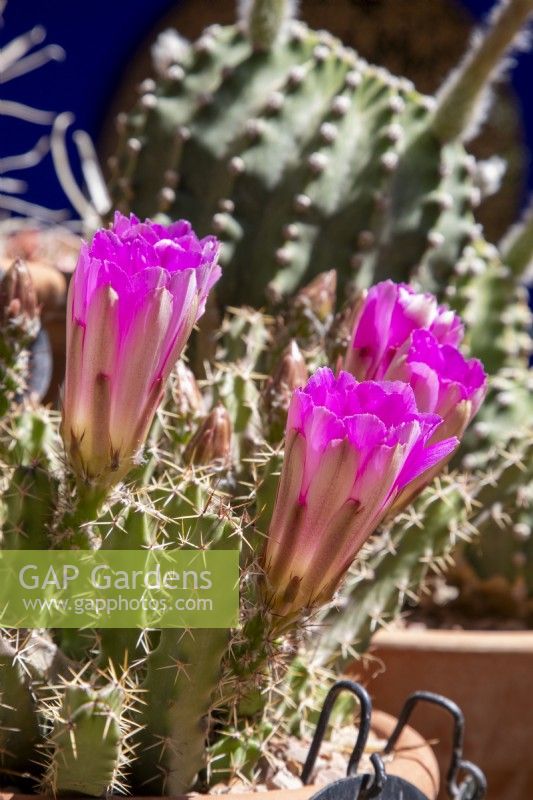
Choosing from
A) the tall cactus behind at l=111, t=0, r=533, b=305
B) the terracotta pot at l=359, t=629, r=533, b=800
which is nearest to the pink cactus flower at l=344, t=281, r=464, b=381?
the tall cactus behind at l=111, t=0, r=533, b=305

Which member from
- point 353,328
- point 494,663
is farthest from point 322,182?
point 494,663

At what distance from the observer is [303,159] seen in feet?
3.57

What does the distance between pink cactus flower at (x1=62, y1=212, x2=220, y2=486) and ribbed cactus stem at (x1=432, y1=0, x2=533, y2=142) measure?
555 mm

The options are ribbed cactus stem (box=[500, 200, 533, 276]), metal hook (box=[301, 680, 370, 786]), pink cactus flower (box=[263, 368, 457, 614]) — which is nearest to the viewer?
pink cactus flower (box=[263, 368, 457, 614])

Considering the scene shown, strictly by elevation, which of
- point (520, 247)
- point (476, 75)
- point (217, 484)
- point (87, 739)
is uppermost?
point (476, 75)

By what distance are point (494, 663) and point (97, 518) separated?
0.62m

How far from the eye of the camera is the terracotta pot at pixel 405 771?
2.05ft

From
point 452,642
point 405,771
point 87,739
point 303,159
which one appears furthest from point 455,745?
point 303,159

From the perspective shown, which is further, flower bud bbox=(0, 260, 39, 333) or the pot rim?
the pot rim

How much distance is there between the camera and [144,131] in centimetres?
116

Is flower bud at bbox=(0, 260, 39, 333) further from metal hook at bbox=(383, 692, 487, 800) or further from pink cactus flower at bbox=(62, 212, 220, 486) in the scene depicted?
metal hook at bbox=(383, 692, 487, 800)

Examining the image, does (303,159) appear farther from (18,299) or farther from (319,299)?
(18,299)

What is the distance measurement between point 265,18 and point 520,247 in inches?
15.7

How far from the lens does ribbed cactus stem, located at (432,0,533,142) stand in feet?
3.35
